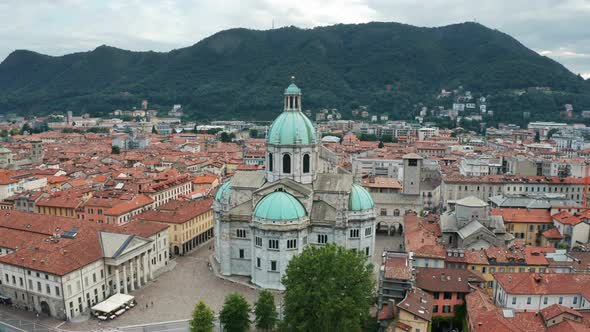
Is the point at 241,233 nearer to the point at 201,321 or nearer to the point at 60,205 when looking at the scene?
the point at 201,321

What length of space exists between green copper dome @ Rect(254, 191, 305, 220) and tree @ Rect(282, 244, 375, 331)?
1280 cm

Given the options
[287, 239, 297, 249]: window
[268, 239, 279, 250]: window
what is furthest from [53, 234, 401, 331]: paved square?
[287, 239, 297, 249]: window

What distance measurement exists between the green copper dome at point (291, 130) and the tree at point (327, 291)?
22.1m

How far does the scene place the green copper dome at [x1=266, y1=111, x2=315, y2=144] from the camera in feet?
217

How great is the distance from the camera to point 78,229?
65.2m

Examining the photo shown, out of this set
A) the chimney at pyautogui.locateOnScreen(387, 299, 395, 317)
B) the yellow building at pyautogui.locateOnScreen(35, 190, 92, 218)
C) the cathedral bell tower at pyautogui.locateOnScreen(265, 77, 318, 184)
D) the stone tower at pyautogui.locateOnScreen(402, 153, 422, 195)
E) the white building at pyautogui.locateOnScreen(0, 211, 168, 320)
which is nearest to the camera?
the chimney at pyautogui.locateOnScreen(387, 299, 395, 317)

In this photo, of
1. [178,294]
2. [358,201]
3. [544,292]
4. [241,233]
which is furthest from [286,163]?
[544,292]

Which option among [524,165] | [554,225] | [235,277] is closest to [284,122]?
[235,277]

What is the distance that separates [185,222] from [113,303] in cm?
2241

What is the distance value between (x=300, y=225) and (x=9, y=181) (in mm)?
77125

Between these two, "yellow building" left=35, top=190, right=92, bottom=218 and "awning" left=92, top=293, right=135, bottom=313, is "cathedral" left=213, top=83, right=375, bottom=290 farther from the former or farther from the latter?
"yellow building" left=35, top=190, right=92, bottom=218

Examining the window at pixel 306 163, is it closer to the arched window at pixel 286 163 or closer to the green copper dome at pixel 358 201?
the arched window at pixel 286 163

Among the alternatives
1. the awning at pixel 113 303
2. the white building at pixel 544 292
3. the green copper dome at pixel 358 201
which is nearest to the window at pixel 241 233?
the green copper dome at pixel 358 201

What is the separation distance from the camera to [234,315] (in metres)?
49.1
